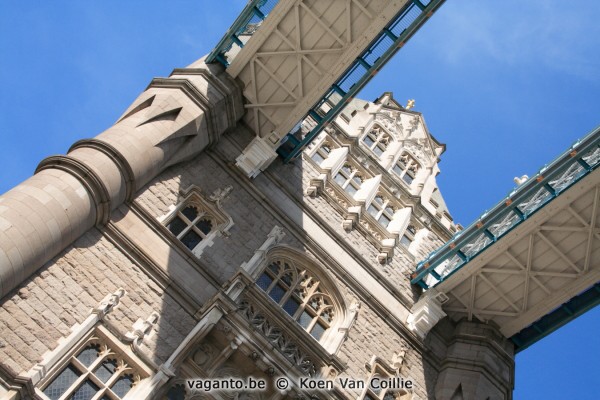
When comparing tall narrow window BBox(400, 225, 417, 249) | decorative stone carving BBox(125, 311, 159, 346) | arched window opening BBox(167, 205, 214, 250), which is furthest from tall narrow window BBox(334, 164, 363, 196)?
decorative stone carving BBox(125, 311, 159, 346)

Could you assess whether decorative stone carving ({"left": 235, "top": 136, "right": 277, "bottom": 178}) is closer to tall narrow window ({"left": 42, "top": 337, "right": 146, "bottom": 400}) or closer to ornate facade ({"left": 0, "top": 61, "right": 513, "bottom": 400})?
ornate facade ({"left": 0, "top": 61, "right": 513, "bottom": 400})

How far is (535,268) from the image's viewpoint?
21516mm

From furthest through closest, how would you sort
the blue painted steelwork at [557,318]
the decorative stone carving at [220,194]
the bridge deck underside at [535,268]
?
the blue painted steelwork at [557,318] < the bridge deck underside at [535,268] < the decorative stone carving at [220,194]

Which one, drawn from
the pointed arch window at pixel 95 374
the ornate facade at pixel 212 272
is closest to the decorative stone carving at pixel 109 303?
the ornate facade at pixel 212 272

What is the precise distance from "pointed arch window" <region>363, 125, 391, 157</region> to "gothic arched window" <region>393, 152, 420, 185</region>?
0.73 metres

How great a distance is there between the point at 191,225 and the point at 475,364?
8393mm

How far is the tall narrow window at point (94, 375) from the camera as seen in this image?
50.6 ft

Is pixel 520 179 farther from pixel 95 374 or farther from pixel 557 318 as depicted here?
pixel 95 374

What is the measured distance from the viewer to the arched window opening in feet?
63.3

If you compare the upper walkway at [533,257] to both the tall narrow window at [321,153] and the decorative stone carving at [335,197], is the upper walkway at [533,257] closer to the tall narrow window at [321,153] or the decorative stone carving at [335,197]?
the decorative stone carving at [335,197]

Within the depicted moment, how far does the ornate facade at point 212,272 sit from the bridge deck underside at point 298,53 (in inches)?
27.3

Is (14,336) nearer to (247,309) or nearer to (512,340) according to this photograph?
(247,309)

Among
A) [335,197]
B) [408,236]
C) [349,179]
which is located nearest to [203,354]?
[335,197]

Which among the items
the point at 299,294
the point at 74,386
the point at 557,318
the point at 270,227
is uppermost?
the point at 557,318
